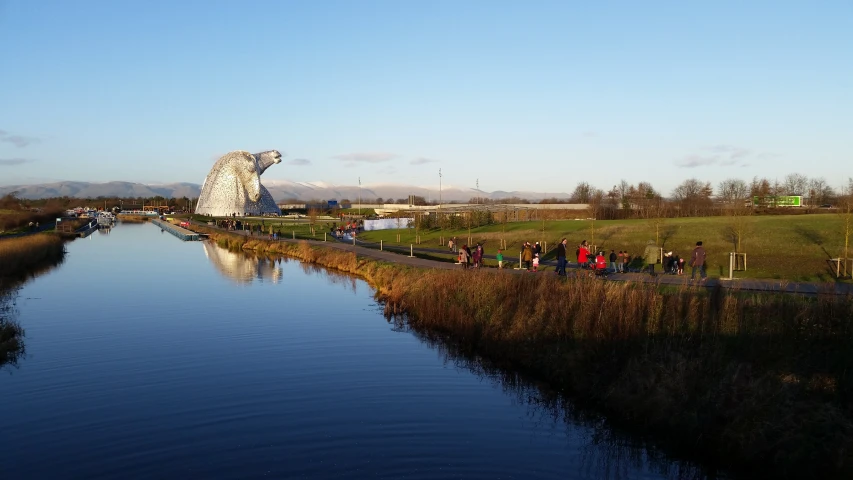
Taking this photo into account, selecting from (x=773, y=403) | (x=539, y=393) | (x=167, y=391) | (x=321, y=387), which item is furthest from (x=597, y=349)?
(x=167, y=391)

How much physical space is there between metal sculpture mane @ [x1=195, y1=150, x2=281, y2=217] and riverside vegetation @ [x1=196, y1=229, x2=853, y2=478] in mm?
103286

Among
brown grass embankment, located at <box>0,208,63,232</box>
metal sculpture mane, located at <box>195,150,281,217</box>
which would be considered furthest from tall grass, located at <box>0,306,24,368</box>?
metal sculpture mane, located at <box>195,150,281,217</box>

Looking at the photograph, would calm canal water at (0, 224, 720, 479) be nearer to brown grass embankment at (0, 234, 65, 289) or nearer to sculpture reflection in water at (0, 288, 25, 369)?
sculpture reflection in water at (0, 288, 25, 369)

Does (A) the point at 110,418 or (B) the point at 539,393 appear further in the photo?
(B) the point at 539,393

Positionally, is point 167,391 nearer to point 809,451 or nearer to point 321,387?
point 321,387

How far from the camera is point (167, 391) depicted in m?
14.7

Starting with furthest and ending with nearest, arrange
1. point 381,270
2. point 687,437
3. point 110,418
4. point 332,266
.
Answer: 1. point 332,266
2. point 381,270
3. point 110,418
4. point 687,437

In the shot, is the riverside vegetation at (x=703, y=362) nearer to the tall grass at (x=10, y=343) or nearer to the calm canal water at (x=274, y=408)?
the calm canal water at (x=274, y=408)

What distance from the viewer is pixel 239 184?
118m

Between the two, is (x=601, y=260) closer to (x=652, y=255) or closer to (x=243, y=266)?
(x=652, y=255)

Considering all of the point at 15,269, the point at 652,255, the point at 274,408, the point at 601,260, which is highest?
the point at 601,260

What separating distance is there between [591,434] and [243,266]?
35.0 m

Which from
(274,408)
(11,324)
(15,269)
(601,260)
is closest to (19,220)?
(15,269)

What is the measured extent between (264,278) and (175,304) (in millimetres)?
10033
